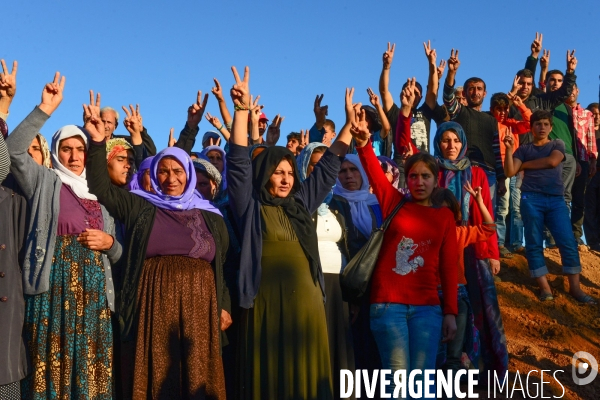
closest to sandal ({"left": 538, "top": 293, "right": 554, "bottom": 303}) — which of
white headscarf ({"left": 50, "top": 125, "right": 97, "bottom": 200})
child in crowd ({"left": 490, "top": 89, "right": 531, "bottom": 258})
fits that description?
child in crowd ({"left": 490, "top": 89, "right": 531, "bottom": 258})

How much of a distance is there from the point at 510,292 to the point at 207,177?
4132 mm

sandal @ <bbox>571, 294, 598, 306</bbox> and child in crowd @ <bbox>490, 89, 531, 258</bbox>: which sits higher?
child in crowd @ <bbox>490, 89, 531, 258</bbox>

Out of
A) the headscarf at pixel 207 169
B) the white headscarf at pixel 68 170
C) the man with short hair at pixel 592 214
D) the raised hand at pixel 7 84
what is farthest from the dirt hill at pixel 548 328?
the raised hand at pixel 7 84

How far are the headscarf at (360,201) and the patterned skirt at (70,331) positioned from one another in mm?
2023

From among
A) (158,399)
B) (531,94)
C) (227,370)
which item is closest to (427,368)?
(227,370)

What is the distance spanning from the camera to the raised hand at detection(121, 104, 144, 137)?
6.48m

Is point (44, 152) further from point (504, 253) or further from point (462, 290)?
point (504, 253)

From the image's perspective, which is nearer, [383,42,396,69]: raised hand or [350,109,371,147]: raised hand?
[350,109,371,147]: raised hand

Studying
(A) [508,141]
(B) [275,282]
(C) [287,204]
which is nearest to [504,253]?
(A) [508,141]

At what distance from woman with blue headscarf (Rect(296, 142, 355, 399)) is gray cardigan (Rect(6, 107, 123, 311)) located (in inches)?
61.0

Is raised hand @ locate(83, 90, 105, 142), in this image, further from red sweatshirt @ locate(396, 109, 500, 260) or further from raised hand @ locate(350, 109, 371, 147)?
red sweatshirt @ locate(396, 109, 500, 260)

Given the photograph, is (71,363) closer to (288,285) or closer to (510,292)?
(288,285)

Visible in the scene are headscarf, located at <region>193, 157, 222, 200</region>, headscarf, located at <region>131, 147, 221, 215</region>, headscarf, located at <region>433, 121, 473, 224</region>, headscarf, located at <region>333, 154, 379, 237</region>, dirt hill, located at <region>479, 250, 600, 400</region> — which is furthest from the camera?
dirt hill, located at <region>479, 250, 600, 400</region>

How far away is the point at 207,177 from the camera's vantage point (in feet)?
20.4
